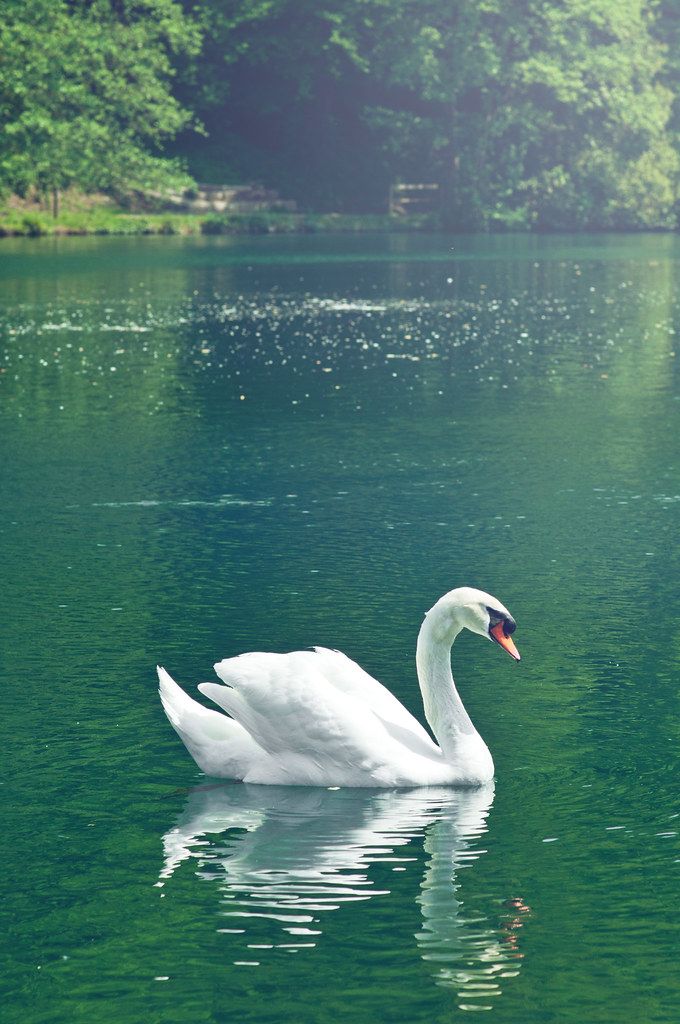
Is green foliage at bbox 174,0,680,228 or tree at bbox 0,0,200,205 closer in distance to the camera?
tree at bbox 0,0,200,205

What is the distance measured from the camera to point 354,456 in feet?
60.4

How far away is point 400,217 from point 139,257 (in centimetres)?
3098

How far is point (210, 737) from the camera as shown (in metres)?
8.55

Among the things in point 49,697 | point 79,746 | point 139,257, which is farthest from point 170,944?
point 139,257

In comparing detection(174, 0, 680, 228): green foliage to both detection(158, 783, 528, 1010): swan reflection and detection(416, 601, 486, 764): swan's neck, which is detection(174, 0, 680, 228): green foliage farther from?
detection(158, 783, 528, 1010): swan reflection

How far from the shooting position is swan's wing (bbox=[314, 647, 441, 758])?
8.44m

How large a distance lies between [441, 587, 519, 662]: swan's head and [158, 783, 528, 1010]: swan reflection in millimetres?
738

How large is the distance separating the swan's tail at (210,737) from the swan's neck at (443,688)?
82cm

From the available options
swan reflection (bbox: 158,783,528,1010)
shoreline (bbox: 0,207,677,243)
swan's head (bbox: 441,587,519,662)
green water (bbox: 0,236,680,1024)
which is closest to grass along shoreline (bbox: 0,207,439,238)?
shoreline (bbox: 0,207,677,243)

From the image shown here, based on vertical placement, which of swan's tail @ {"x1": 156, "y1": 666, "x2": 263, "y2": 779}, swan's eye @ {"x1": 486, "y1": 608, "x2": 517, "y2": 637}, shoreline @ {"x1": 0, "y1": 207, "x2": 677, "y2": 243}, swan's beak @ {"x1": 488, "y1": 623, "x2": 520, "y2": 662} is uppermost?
shoreline @ {"x1": 0, "y1": 207, "x2": 677, "y2": 243}

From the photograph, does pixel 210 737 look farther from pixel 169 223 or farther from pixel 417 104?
pixel 417 104

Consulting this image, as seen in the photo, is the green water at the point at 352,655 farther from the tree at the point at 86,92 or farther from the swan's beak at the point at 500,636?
the tree at the point at 86,92

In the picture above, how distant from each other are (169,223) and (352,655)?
59.3 metres

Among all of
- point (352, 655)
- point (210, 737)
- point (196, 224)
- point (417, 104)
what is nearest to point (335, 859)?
point (210, 737)
